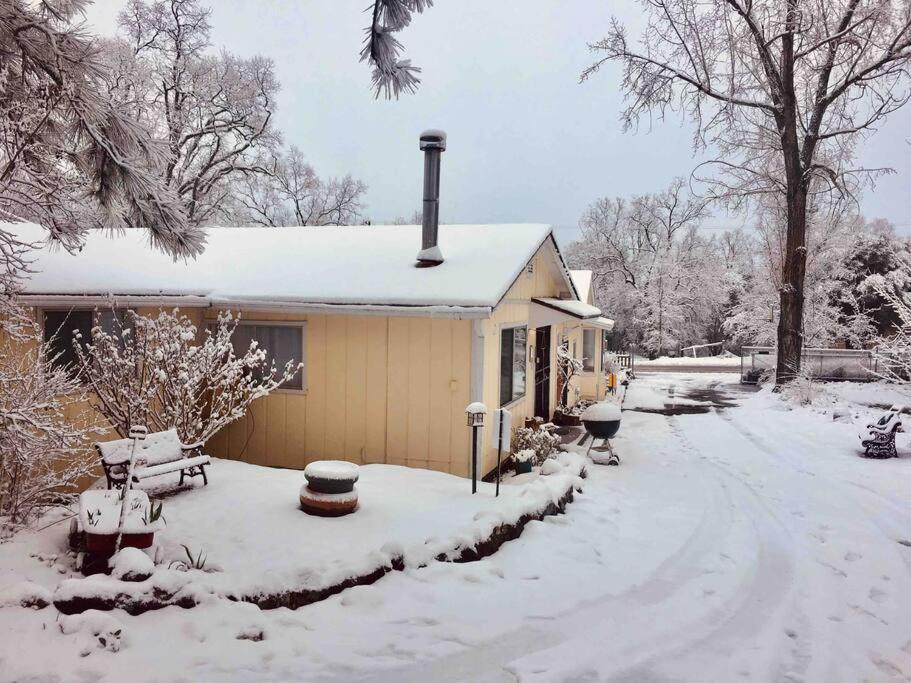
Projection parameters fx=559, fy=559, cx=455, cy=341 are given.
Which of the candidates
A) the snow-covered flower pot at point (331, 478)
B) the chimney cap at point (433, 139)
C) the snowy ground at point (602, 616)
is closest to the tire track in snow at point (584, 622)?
the snowy ground at point (602, 616)

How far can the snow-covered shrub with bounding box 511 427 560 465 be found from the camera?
851 cm

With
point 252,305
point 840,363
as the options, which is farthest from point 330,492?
point 840,363

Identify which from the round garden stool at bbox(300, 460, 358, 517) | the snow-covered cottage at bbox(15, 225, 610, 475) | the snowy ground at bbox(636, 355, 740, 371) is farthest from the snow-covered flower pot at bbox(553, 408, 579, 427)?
the snowy ground at bbox(636, 355, 740, 371)

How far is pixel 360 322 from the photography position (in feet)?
25.6

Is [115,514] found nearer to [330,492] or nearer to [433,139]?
[330,492]

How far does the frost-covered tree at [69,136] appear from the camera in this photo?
4.27m

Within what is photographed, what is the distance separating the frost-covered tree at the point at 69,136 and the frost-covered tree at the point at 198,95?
40.5 ft

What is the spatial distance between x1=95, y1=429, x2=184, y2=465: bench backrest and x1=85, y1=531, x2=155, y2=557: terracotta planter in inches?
52.8

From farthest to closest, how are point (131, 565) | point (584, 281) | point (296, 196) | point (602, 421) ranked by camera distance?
point (296, 196)
point (584, 281)
point (602, 421)
point (131, 565)

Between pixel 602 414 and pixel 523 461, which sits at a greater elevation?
pixel 602 414

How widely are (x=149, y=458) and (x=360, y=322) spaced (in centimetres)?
309

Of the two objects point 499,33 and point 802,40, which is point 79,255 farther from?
point 802,40

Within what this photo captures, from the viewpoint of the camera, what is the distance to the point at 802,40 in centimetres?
1520

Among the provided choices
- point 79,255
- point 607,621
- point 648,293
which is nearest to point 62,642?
point 607,621
